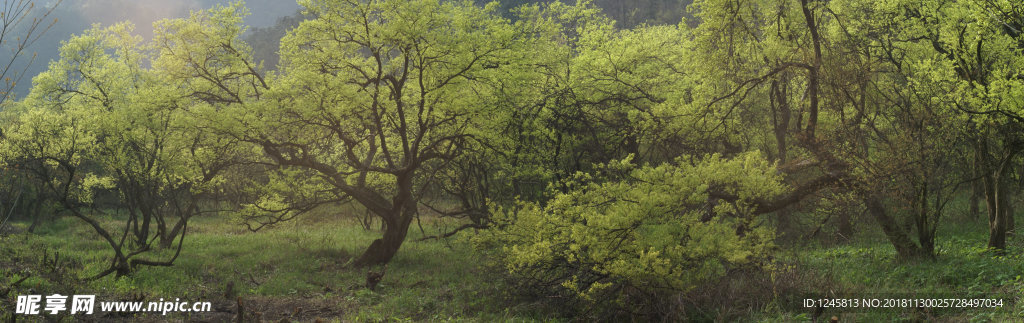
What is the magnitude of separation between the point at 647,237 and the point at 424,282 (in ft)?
20.6

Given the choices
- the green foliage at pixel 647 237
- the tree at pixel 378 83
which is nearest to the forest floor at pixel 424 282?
the green foliage at pixel 647 237

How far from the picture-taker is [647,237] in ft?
28.0

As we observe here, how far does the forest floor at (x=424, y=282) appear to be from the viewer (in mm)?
8164

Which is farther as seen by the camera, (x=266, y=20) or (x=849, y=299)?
(x=266, y=20)

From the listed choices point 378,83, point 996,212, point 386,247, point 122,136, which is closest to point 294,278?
point 386,247

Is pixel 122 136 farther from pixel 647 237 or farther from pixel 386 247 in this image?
pixel 647 237

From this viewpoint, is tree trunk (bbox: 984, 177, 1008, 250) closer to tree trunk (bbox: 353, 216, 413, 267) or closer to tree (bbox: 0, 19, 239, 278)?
tree trunk (bbox: 353, 216, 413, 267)

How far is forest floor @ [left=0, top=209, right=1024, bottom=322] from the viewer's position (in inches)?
321

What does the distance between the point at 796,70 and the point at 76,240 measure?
22.2 m

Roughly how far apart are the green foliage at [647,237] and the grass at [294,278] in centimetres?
112

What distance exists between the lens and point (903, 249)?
35.2 ft

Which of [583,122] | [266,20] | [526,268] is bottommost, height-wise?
[526,268]

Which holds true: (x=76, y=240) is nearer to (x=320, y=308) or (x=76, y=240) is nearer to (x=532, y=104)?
(x=320, y=308)

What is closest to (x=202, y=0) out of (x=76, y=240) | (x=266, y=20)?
(x=266, y=20)
